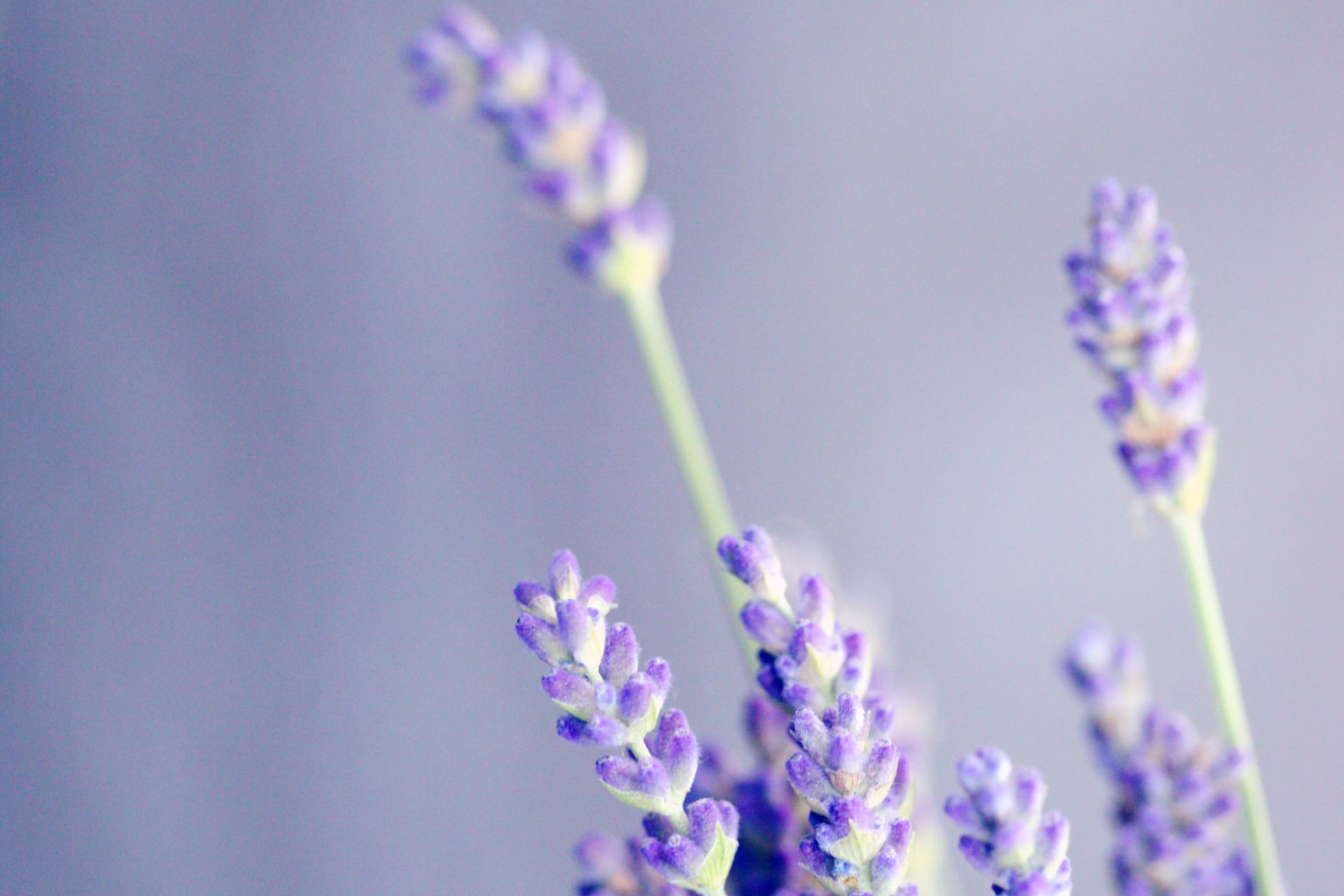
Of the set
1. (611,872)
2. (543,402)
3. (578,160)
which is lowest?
(611,872)

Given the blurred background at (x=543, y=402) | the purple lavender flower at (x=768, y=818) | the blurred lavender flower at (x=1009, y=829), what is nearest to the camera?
the blurred lavender flower at (x=1009, y=829)

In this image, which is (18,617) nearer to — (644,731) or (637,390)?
(637,390)

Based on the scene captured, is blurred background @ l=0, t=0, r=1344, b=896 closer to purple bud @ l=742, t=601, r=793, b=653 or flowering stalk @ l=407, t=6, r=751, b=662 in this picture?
flowering stalk @ l=407, t=6, r=751, b=662

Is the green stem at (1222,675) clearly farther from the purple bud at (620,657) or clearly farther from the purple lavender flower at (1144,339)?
the purple bud at (620,657)

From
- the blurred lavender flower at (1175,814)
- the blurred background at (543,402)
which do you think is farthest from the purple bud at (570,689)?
the blurred background at (543,402)

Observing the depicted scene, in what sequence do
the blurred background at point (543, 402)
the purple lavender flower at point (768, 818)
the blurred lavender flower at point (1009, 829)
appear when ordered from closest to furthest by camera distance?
the blurred lavender flower at point (1009, 829)
the purple lavender flower at point (768, 818)
the blurred background at point (543, 402)

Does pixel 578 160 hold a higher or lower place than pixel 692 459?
higher

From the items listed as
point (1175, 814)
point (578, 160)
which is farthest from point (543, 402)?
point (1175, 814)

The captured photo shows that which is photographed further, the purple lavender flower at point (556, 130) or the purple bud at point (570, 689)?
the purple lavender flower at point (556, 130)

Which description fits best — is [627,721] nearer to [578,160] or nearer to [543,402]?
[578,160]
